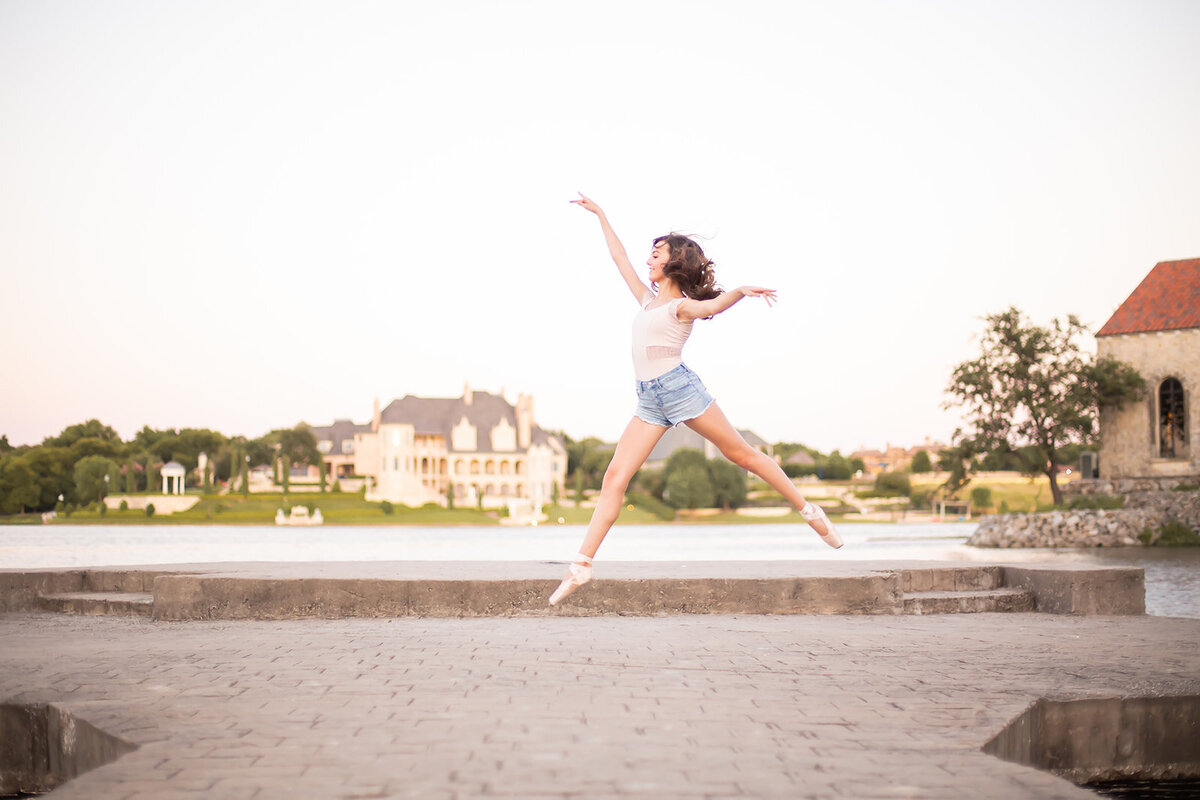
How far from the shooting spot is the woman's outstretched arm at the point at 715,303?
6.04m

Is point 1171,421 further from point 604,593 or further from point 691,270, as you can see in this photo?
point 691,270

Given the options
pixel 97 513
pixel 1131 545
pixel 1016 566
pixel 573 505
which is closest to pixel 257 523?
pixel 97 513

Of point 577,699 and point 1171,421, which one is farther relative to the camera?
point 1171,421

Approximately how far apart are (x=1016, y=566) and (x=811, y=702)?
6.27 metres

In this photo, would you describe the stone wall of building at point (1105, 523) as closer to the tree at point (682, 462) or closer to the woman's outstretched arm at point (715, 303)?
the woman's outstretched arm at point (715, 303)

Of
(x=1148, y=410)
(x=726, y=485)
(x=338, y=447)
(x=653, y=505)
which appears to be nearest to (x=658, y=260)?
(x=1148, y=410)

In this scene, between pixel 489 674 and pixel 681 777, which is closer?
pixel 681 777

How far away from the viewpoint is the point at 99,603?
10.3 m

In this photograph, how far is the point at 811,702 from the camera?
17.0ft

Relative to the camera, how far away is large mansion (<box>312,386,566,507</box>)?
5340 inches

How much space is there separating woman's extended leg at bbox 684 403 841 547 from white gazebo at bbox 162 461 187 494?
12255 cm

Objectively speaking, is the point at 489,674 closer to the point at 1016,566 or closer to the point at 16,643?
the point at 16,643

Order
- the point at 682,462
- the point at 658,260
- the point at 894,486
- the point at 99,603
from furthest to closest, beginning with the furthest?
the point at 894,486, the point at 682,462, the point at 99,603, the point at 658,260

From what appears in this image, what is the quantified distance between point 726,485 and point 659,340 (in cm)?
11296
